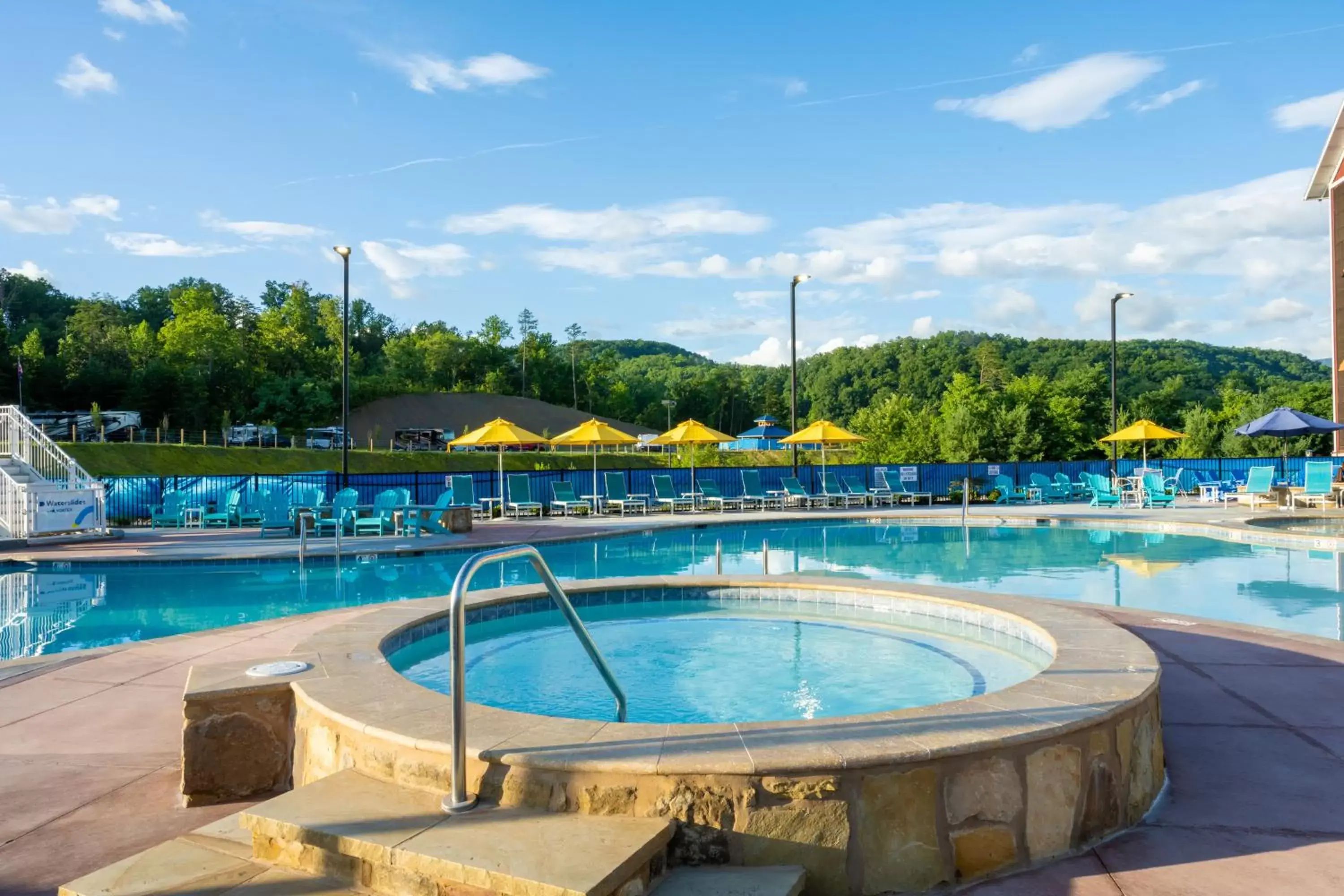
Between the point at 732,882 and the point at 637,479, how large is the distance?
766 inches

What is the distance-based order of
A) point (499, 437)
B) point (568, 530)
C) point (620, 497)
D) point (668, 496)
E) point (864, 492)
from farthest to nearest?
point (864, 492) → point (668, 496) → point (620, 497) → point (499, 437) → point (568, 530)

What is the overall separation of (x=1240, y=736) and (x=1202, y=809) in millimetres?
963

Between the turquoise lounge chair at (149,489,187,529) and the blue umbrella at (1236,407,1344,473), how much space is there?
75.7 feet

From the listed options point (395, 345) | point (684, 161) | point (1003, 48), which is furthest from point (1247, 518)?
point (395, 345)

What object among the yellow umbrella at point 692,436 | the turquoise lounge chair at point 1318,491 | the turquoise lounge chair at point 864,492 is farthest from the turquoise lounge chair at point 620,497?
the turquoise lounge chair at point 1318,491

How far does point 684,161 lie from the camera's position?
21.4 meters

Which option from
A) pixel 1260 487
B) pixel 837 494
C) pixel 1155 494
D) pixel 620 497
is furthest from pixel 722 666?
pixel 1260 487

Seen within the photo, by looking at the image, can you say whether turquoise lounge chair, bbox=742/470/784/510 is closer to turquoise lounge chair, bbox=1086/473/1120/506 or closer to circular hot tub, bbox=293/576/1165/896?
turquoise lounge chair, bbox=1086/473/1120/506

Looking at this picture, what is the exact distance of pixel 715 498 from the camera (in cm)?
2097

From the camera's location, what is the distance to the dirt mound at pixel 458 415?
76.4 meters

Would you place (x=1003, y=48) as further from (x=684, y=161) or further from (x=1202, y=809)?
(x=1202, y=809)

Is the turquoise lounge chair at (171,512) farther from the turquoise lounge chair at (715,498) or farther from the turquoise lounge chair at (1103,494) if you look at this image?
the turquoise lounge chair at (1103,494)

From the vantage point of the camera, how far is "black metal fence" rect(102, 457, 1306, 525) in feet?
59.9

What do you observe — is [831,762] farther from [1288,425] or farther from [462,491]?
[1288,425]
